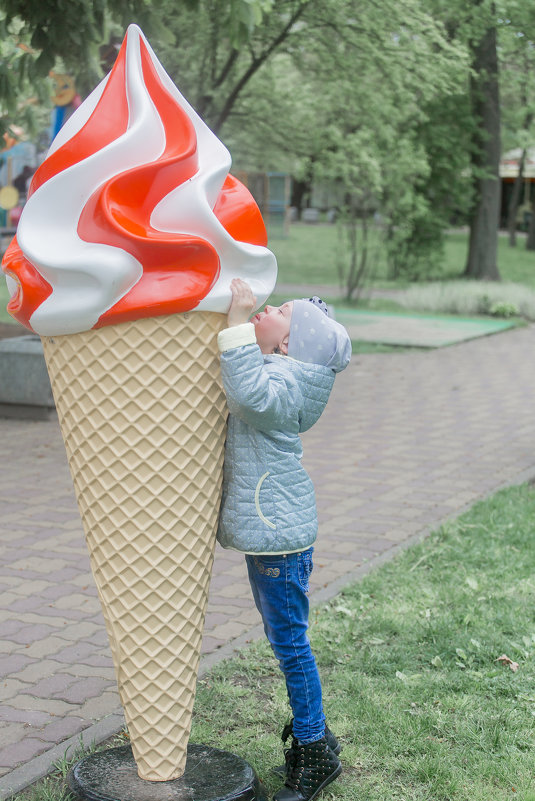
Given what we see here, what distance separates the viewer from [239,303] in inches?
106

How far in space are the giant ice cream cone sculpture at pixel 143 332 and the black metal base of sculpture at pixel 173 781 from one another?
6 cm

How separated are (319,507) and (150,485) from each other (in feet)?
13.1

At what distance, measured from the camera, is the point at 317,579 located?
5.20 m

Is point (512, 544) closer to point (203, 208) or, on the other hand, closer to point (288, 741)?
point (288, 741)

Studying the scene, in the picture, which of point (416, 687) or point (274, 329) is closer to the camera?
point (274, 329)

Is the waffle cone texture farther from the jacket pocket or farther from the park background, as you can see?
the park background

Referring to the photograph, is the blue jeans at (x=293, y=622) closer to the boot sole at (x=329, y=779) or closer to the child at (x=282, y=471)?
the child at (x=282, y=471)

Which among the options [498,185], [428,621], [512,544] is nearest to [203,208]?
[428,621]

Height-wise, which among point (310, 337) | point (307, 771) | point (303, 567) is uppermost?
point (310, 337)

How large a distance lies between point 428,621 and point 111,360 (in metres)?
2.41

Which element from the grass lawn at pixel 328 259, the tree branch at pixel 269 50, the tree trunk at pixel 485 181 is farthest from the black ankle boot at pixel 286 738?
the tree trunk at pixel 485 181

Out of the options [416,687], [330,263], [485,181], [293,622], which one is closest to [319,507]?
[416,687]

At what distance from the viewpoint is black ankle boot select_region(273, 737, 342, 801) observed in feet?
9.84

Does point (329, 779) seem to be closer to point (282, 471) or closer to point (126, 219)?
point (282, 471)
